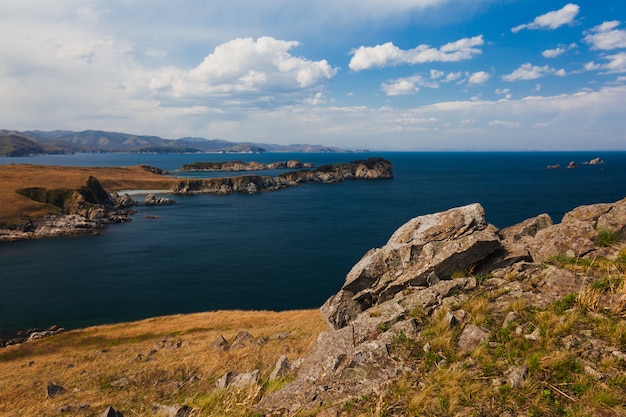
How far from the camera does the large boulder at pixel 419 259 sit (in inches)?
658

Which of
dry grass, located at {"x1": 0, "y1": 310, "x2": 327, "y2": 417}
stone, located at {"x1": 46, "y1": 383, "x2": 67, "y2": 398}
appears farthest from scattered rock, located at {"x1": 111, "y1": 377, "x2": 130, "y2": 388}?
stone, located at {"x1": 46, "y1": 383, "x2": 67, "y2": 398}

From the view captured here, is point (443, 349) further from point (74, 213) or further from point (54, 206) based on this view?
point (54, 206)

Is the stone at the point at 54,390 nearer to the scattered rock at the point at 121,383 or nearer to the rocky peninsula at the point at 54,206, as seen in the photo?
the scattered rock at the point at 121,383

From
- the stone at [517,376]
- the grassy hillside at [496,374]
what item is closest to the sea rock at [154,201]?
the grassy hillside at [496,374]

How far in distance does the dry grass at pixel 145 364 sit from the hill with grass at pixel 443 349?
0.17 m

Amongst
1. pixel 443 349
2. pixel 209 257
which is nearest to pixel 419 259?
pixel 443 349

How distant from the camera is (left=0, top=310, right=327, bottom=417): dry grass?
19.1 meters

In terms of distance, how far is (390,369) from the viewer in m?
10.8

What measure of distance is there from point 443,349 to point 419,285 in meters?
5.86

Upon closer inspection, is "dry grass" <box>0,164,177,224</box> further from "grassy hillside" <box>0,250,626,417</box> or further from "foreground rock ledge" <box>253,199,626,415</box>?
"foreground rock ledge" <box>253,199,626,415</box>

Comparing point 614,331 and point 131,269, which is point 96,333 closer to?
point 131,269

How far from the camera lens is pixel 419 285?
Answer: 667 inches

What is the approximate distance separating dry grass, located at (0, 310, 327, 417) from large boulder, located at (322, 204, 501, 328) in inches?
259

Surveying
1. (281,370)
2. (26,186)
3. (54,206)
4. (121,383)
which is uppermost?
(26,186)
